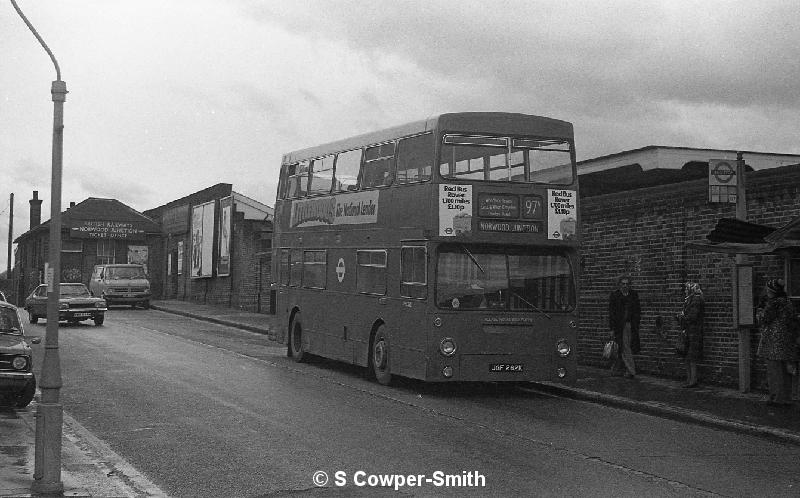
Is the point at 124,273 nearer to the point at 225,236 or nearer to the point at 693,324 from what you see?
the point at 225,236

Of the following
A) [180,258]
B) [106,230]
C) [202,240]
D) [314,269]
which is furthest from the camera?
[106,230]

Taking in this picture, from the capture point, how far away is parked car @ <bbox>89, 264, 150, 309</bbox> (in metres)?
46.3

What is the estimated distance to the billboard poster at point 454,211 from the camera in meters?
15.4

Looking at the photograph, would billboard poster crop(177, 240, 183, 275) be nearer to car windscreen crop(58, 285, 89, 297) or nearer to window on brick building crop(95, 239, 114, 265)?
window on brick building crop(95, 239, 114, 265)

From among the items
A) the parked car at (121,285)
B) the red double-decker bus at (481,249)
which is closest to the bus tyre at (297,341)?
the red double-decker bus at (481,249)

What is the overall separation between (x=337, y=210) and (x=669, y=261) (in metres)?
A: 6.30

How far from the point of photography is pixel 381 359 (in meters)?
17.5

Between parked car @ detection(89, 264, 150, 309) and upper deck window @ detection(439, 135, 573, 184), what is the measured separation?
33787mm

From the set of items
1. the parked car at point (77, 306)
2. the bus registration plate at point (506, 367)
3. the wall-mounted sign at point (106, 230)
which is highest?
the wall-mounted sign at point (106, 230)

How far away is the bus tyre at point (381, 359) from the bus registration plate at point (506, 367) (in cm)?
204

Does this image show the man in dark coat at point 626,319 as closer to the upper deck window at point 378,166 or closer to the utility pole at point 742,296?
the utility pole at point 742,296

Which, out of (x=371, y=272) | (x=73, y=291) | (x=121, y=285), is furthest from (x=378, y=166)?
(x=121, y=285)

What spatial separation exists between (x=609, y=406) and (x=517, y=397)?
1.60m

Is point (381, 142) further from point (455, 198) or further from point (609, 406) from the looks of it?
point (609, 406)
